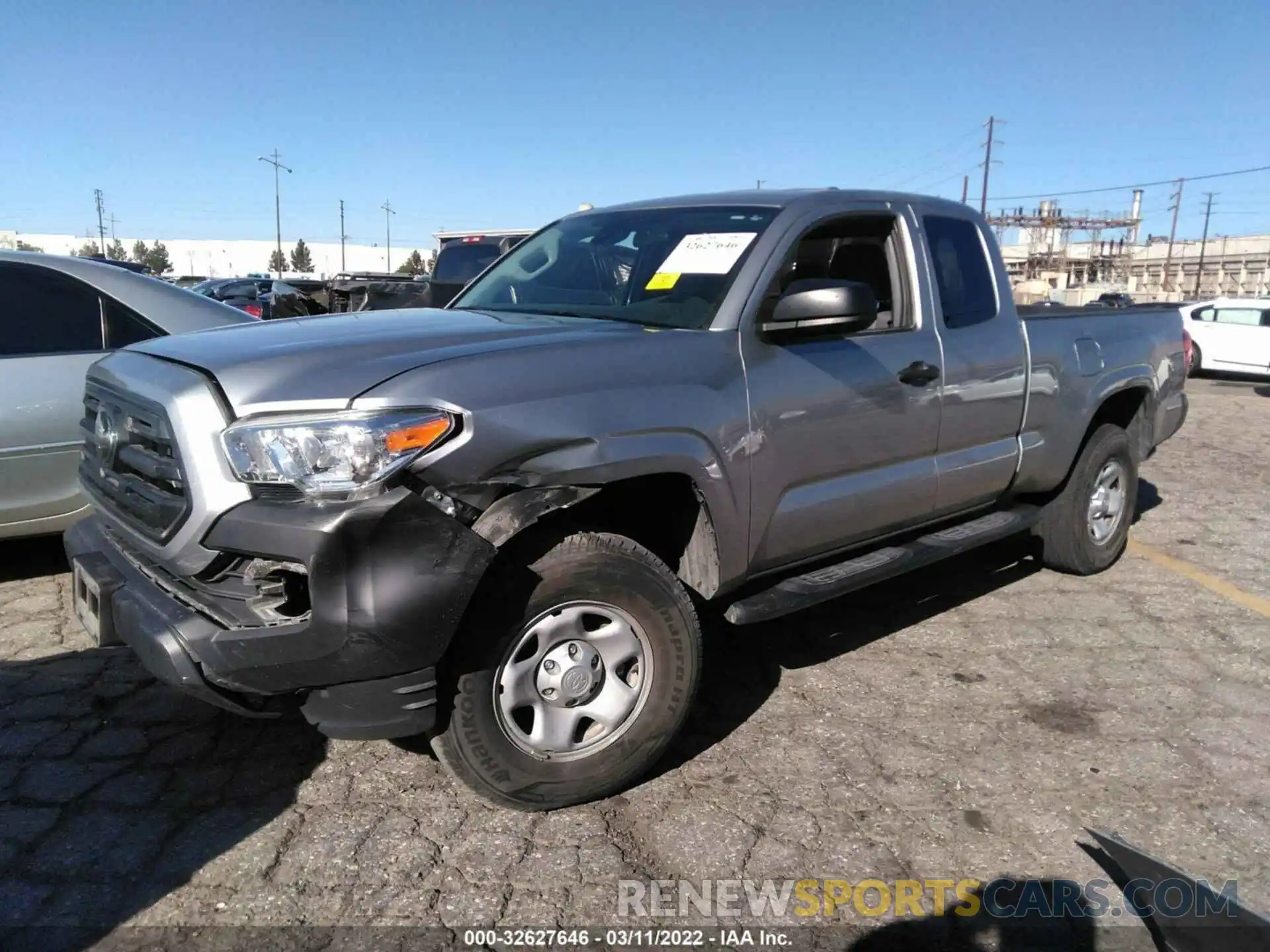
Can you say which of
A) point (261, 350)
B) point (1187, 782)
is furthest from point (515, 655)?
point (1187, 782)

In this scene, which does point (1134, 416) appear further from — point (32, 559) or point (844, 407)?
point (32, 559)

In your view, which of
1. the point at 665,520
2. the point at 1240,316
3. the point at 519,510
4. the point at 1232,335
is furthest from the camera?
the point at 1240,316

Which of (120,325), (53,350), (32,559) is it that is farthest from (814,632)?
(32,559)

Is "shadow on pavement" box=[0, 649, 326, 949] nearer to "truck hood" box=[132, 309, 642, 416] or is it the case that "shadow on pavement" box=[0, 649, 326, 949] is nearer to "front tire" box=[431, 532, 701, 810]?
"front tire" box=[431, 532, 701, 810]

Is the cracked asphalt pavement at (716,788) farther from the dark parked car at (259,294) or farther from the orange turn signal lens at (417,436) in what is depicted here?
the dark parked car at (259,294)

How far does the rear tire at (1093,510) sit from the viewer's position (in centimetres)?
509

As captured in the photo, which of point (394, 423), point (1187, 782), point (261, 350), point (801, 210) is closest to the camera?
point (394, 423)

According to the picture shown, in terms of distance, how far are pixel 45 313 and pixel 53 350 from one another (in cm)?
20

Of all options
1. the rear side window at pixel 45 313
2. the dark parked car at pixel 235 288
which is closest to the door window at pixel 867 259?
the rear side window at pixel 45 313

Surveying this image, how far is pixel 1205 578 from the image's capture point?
5414 mm

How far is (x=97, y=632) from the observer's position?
109 inches

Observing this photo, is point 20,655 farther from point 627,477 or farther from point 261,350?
point 627,477

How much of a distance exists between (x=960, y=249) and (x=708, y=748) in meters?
2.66

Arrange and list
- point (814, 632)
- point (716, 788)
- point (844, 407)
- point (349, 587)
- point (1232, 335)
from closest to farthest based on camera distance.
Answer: point (349, 587)
point (716, 788)
point (844, 407)
point (814, 632)
point (1232, 335)
